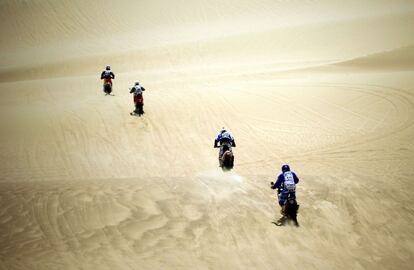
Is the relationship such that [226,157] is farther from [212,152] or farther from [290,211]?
[290,211]

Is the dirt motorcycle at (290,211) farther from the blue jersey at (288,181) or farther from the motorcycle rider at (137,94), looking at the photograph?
the motorcycle rider at (137,94)

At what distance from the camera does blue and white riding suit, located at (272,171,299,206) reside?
293 inches

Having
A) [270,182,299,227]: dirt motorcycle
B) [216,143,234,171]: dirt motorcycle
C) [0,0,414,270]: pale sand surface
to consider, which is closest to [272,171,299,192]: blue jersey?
[270,182,299,227]: dirt motorcycle

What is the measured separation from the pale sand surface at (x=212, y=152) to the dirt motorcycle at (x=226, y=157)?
24 centimetres

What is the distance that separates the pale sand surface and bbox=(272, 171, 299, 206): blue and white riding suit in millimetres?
404

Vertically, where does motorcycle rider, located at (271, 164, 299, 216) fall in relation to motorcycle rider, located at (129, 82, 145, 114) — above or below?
below

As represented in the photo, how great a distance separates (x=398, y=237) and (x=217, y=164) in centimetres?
532

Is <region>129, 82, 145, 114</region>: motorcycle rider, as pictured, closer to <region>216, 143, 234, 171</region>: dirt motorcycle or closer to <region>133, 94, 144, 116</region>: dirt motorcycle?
<region>133, 94, 144, 116</region>: dirt motorcycle

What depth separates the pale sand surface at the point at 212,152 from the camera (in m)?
6.49

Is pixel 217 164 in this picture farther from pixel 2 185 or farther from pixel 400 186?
pixel 2 185

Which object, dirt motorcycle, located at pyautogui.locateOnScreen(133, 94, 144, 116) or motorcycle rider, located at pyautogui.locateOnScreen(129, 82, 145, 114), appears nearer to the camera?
motorcycle rider, located at pyautogui.locateOnScreen(129, 82, 145, 114)

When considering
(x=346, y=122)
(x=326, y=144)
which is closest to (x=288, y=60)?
(x=346, y=122)

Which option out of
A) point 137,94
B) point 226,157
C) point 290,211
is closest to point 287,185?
point 290,211

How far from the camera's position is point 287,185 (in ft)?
24.4
